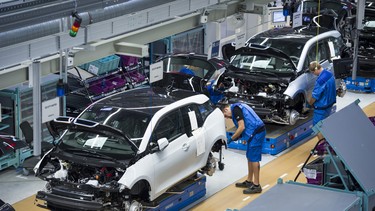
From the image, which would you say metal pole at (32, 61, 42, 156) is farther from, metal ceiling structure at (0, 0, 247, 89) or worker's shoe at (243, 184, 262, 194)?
worker's shoe at (243, 184, 262, 194)

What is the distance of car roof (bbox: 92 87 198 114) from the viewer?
39.1 feet

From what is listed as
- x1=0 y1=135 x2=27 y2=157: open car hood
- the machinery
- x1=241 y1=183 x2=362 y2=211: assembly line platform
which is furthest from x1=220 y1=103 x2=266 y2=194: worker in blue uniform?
x1=0 y1=135 x2=27 y2=157: open car hood

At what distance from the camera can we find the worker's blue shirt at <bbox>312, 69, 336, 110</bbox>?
14.4m

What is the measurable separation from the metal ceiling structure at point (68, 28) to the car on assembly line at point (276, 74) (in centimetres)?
279

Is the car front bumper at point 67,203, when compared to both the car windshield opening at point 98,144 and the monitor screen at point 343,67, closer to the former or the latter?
the car windshield opening at point 98,144

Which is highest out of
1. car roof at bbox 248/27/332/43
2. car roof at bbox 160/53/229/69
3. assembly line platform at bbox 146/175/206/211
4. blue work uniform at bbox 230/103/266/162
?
car roof at bbox 248/27/332/43

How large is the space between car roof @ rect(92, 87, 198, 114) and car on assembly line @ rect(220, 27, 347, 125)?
8.09 ft

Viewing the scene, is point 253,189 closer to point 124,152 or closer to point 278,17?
point 124,152

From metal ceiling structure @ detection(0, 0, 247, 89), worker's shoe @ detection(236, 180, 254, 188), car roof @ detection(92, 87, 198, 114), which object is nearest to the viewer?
metal ceiling structure @ detection(0, 0, 247, 89)

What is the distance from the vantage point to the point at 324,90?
47.3 ft

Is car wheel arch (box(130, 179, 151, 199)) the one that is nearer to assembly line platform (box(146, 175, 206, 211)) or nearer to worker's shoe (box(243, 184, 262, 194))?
assembly line platform (box(146, 175, 206, 211))

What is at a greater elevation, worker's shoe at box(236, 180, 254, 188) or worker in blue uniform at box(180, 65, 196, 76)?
worker in blue uniform at box(180, 65, 196, 76)

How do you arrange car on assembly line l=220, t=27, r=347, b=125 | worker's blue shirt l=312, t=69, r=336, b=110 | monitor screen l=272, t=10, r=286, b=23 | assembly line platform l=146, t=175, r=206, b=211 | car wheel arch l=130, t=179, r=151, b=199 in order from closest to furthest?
car wheel arch l=130, t=179, r=151, b=199
assembly line platform l=146, t=175, r=206, b=211
worker's blue shirt l=312, t=69, r=336, b=110
car on assembly line l=220, t=27, r=347, b=125
monitor screen l=272, t=10, r=286, b=23

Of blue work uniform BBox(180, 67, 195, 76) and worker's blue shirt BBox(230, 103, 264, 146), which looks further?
blue work uniform BBox(180, 67, 195, 76)
